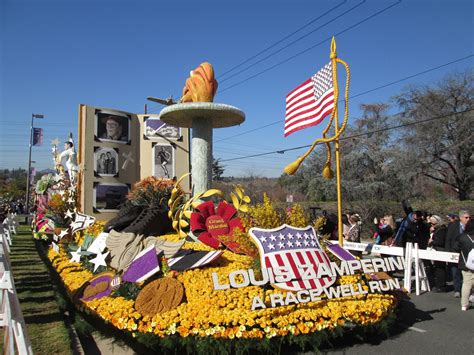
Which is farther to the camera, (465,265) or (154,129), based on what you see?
(154,129)

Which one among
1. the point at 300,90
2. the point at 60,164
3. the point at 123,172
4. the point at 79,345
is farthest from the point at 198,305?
the point at 60,164

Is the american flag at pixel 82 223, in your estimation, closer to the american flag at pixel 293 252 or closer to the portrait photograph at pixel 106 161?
the portrait photograph at pixel 106 161

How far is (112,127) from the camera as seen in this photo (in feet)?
50.0

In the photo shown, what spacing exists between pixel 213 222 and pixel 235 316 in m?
3.10

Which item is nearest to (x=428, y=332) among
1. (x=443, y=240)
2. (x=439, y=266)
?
(x=439, y=266)

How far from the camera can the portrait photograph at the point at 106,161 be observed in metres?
14.7

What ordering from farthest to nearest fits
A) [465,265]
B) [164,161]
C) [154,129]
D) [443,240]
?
1. [164,161]
2. [154,129]
3. [443,240]
4. [465,265]

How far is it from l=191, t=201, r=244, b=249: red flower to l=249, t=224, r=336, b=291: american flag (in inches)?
67.6

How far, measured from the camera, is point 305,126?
7.66 meters

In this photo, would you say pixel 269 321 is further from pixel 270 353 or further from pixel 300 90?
pixel 300 90

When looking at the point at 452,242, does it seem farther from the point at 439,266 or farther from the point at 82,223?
the point at 82,223

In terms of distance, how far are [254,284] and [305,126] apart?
3767 millimetres

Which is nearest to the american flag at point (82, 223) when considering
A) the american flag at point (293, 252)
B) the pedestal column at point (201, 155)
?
the pedestal column at point (201, 155)

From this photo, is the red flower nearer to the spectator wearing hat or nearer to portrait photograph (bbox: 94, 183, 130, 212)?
portrait photograph (bbox: 94, 183, 130, 212)
